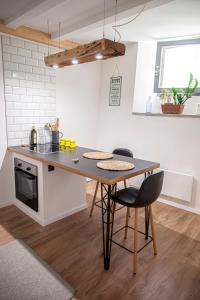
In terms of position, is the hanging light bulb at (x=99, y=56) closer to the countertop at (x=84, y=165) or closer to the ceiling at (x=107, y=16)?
the ceiling at (x=107, y=16)

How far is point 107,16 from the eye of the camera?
2.12 m

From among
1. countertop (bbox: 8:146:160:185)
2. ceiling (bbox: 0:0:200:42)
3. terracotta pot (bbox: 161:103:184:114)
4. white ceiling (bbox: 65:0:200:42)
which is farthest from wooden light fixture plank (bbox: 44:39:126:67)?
terracotta pot (bbox: 161:103:184:114)

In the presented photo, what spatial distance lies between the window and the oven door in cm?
235

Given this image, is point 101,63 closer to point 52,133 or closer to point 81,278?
point 52,133

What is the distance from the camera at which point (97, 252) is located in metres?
2.00

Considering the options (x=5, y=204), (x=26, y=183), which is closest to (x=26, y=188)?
(x=26, y=183)

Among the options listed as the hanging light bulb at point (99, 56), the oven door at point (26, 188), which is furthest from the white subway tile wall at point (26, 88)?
the hanging light bulb at point (99, 56)

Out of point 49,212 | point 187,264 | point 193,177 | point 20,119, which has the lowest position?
point 187,264

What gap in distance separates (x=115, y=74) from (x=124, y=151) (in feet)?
5.07

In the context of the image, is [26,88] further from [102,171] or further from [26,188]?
[102,171]

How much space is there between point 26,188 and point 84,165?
108 cm

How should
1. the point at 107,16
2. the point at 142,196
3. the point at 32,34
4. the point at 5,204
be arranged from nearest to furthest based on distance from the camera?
the point at 142,196 → the point at 107,16 → the point at 32,34 → the point at 5,204

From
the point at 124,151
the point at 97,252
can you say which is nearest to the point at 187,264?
the point at 97,252

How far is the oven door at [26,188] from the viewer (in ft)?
7.95
